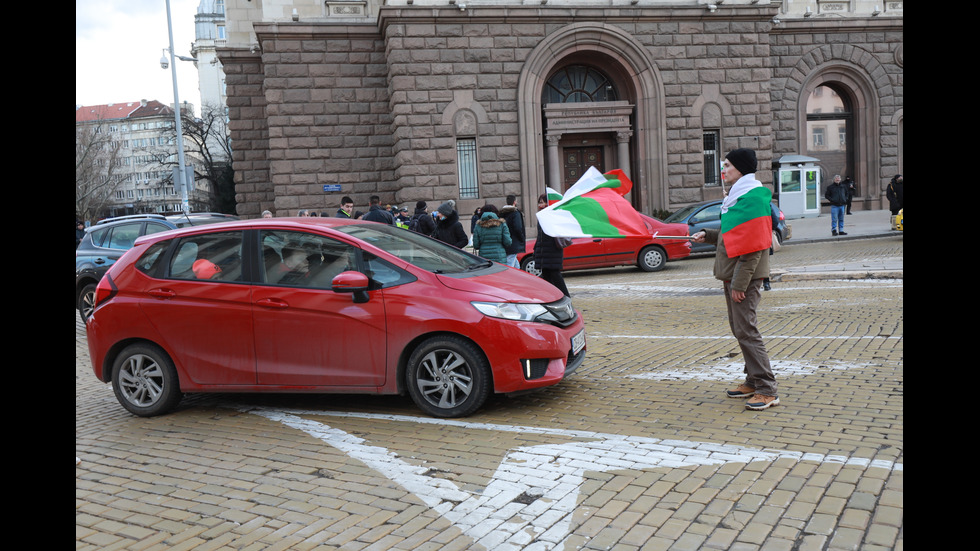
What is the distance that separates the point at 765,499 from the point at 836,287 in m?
9.78

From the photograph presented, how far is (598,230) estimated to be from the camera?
23.9 ft

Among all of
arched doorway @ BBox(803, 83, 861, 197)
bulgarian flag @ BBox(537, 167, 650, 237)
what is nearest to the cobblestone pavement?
bulgarian flag @ BBox(537, 167, 650, 237)

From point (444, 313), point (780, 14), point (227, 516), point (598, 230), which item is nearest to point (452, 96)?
point (780, 14)

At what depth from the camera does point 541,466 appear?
4.74 meters

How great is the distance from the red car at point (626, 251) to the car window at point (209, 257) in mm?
11119

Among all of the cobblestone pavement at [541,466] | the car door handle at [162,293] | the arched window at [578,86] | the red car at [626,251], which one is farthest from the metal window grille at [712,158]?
the car door handle at [162,293]

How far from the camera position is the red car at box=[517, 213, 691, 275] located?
1750cm

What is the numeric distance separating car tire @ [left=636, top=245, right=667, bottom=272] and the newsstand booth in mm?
11312

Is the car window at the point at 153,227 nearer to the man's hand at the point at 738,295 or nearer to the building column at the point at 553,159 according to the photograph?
the man's hand at the point at 738,295

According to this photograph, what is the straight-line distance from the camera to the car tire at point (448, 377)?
19.2ft

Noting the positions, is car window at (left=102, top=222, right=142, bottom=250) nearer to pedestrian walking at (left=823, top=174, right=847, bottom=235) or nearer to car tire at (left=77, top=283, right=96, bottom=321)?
car tire at (left=77, top=283, right=96, bottom=321)

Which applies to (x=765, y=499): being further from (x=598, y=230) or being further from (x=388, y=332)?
(x=598, y=230)

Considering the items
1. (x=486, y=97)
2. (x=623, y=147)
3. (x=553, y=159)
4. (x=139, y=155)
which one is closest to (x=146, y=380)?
(x=486, y=97)

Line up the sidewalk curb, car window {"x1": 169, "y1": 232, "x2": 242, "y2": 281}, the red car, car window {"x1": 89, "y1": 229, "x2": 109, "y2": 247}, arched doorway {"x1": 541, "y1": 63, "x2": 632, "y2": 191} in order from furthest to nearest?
arched doorway {"x1": 541, "y1": 63, "x2": 632, "y2": 191}, the red car, car window {"x1": 89, "y1": 229, "x2": 109, "y2": 247}, the sidewalk curb, car window {"x1": 169, "y1": 232, "x2": 242, "y2": 281}
